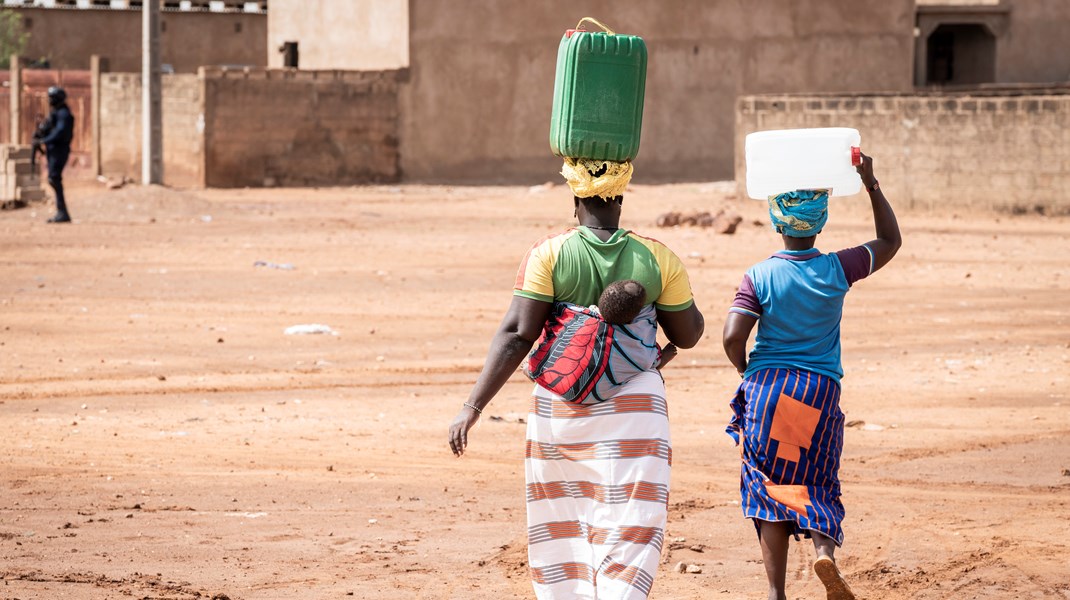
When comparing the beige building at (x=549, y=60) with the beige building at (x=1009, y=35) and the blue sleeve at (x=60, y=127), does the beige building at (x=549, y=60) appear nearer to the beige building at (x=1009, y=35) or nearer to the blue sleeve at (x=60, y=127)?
Answer: the beige building at (x=1009, y=35)

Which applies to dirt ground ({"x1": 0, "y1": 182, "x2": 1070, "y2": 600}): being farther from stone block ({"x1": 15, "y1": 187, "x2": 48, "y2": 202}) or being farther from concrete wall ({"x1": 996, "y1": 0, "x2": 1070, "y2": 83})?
concrete wall ({"x1": 996, "y1": 0, "x2": 1070, "y2": 83})

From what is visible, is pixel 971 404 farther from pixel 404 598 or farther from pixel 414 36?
pixel 414 36

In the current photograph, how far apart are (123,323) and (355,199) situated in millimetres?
13789

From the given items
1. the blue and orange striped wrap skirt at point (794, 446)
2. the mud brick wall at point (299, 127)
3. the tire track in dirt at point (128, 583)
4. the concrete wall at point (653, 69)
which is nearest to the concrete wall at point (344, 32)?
the concrete wall at point (653, 69)

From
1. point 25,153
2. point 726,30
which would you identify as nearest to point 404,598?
point 25,153

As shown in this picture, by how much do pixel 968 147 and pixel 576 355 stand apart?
57.6 feet

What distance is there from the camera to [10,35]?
137 feet

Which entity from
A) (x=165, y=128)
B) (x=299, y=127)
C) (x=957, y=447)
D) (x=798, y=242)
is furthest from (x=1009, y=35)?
(x=798, y=242)

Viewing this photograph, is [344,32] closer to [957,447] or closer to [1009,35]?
[1009,35]

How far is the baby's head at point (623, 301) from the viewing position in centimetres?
394

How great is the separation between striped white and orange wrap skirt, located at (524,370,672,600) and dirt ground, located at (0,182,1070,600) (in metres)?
1.18

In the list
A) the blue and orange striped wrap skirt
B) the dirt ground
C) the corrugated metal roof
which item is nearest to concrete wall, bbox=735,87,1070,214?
the dirt ground

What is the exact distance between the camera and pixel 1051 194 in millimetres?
19812

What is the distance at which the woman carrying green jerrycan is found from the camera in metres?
4.53
